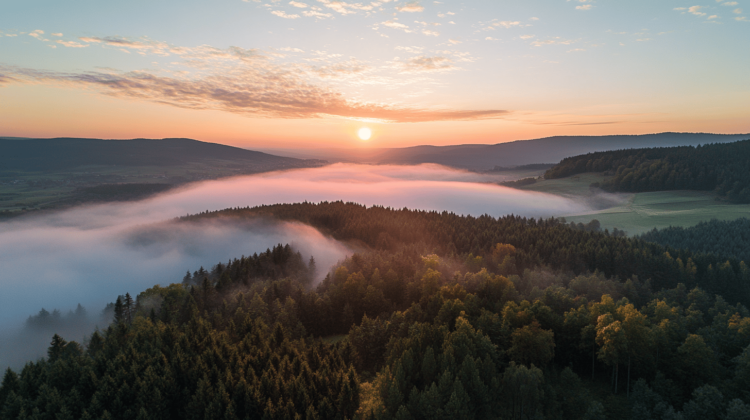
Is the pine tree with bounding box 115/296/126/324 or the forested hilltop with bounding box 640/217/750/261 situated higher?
the forested hilltop with bounding box 640/217/750/261

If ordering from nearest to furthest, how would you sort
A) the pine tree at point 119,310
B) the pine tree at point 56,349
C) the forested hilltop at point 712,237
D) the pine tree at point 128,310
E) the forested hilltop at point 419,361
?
the forested hilltop at point 419,361
the pine tree at point 56,349
the pine tree at point 119,310
the pine tree at point 128,310
the forested hilltop at point 712,237

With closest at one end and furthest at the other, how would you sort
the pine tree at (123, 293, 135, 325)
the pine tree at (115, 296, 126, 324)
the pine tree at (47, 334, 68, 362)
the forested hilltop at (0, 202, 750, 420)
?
1. the forested hilltop at (0, 202, 750, 420)
2. the pine tree at (47, 334, 68, 362)
3. the pine tree at (115, 296, 126, 324)
4. the pine tree at (123, 293, 135, 325)

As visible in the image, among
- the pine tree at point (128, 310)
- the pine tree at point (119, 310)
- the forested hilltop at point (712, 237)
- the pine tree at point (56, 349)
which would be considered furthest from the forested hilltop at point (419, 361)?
the forested hilltop at point (712, 237)

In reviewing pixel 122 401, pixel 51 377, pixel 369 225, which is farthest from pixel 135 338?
pixel 369 225

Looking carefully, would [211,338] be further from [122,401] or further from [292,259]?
[292,259]

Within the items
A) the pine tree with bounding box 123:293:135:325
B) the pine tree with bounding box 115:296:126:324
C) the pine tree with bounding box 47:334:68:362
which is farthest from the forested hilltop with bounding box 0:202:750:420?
the pine tree with bounding box 123:293:135:325

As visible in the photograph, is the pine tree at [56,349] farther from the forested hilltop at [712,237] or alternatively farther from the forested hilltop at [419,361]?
the forested hilltop at [712,237]

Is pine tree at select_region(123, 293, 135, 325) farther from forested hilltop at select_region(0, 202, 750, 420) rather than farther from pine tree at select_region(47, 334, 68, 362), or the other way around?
pine tree at select_region(47, 334, 68, 362)

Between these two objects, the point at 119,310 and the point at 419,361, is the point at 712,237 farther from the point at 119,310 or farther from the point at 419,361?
the point at 119,310

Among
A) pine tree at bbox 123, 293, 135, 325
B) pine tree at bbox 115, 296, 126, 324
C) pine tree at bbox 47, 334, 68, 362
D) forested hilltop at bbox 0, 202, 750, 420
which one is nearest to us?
forested hilltop at bbox 0, 202, 750, 420
